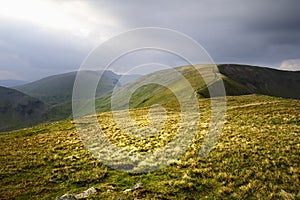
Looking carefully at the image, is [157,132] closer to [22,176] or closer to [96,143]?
[96,143]

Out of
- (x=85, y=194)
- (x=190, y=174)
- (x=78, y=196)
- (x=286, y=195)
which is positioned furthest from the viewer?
(x=190, y=174)

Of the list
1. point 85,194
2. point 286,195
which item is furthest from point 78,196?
point 286,195

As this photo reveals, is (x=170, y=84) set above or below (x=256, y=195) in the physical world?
above

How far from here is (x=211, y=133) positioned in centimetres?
2822

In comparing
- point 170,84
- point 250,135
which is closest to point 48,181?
point 250,135

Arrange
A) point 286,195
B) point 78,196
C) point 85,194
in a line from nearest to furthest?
point 286,195, point 78,196, point 85,194

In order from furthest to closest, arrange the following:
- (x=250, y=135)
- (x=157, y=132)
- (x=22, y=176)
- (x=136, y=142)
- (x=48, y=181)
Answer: (x=157, y=132) → (x=136, y=142) → (x=250, y=135) → (x=22, y=176) → (x=48, y=181)

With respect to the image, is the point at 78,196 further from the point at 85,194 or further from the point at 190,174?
the point at 190,174

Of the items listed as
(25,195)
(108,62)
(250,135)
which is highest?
A: (108,62)

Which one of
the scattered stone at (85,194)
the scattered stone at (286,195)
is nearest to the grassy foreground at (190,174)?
the scattered stone at (286,195)

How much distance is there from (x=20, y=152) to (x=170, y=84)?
148590 millimetres

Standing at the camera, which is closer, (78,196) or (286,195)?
(286,195)

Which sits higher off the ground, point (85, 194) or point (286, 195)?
point (85, 194)

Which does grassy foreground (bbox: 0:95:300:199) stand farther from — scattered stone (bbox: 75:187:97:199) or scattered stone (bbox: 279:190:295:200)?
scattered stone (bbox: 75:187:97:199)
